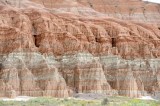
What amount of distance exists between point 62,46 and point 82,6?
26.2 metres

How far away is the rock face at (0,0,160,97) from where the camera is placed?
85500 millimetres

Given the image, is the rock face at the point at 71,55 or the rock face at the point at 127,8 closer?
the rock face at the point at 71,55

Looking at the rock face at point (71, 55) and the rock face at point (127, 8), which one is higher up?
the rock face at point (127, 8)

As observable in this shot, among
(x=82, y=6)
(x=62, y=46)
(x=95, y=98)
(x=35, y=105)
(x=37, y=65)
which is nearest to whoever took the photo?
(x=35, y=105)

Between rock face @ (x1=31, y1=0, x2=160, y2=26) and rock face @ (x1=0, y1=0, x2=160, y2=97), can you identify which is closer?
rock face @ (x1=0, y1=0, x2=160, y2=97)

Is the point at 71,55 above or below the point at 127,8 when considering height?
below

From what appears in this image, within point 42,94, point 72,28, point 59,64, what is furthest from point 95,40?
point 42,94

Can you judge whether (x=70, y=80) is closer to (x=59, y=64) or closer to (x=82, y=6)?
(x=59, y=64)

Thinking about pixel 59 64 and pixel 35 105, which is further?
pixel 59 64

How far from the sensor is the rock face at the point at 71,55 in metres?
85.5

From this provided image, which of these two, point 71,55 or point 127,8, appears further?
point 127,8

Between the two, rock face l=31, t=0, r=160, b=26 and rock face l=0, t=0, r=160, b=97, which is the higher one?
rock face l=31, t=0, r=160, b=26

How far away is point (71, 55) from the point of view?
9281 centimetres

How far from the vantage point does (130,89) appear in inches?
3578
